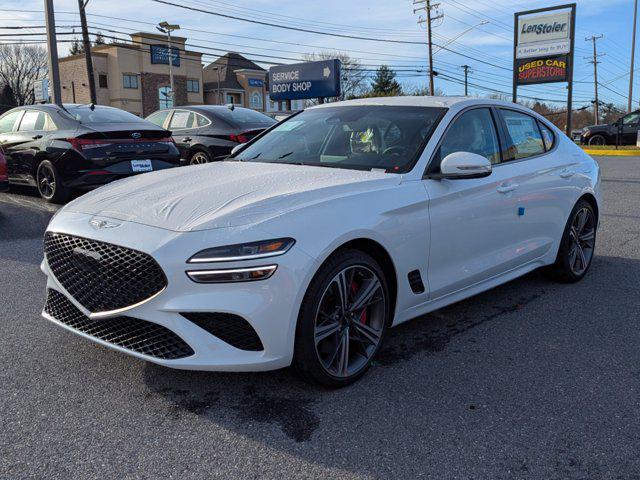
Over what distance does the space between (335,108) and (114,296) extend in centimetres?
245

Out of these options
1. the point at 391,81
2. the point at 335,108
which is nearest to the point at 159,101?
the point at 391,81

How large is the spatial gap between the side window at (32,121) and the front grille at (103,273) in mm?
7221

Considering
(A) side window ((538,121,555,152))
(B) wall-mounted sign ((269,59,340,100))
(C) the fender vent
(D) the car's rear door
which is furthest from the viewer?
(B) wall-mounted sign ((269,59,340,100))

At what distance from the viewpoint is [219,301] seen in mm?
2766

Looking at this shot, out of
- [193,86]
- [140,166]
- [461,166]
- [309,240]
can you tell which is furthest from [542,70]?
[193,86]

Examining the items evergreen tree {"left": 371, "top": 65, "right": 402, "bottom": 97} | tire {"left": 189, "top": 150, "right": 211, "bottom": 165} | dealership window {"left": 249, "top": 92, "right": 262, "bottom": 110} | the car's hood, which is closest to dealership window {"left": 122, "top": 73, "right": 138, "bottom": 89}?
dealership window {"left": 249, "top": 92, "right": 262, "bottom": 110}

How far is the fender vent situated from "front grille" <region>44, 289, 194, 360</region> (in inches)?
54.6

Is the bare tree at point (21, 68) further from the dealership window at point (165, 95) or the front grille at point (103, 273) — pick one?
the front grille at point (103, 273)

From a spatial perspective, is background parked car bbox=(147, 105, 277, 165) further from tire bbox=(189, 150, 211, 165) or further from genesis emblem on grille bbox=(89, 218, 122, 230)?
genesis emblem on grille bbox=(89, 218, 122, 230)

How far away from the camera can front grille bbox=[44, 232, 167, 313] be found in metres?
2.84

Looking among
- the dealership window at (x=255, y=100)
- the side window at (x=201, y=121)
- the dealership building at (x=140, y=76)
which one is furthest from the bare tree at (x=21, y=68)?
the side window at (x=201, y=121)

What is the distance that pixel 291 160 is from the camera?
4.24 metres

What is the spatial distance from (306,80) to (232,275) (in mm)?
21815

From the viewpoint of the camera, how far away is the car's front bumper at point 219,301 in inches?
109
